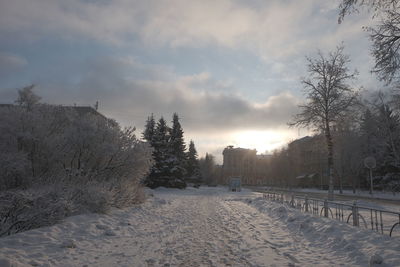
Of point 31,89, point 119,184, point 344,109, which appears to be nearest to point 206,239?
point 119,184

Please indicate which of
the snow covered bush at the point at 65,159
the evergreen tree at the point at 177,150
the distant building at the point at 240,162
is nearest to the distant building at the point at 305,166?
the evergreen tree at the point at 177,150

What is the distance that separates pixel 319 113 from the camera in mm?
25797

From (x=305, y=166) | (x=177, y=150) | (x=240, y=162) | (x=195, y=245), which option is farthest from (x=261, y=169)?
(x=195, y=245)

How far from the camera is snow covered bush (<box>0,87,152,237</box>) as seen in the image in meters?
12.7

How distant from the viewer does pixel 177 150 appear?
55.8 meters

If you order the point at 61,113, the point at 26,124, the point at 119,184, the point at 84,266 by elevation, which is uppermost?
the point at 61,113

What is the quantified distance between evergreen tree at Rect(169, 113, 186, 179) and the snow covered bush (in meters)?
28.9

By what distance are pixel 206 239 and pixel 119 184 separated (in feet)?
31.8

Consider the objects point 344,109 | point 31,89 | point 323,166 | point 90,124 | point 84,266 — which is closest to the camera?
point 84,266

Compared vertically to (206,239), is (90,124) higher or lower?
higher

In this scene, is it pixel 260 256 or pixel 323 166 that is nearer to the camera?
pixel 260 256

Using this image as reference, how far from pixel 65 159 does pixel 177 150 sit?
3762 cm

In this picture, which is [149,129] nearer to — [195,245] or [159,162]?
[159,162]

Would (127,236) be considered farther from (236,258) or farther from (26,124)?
(26,124)
